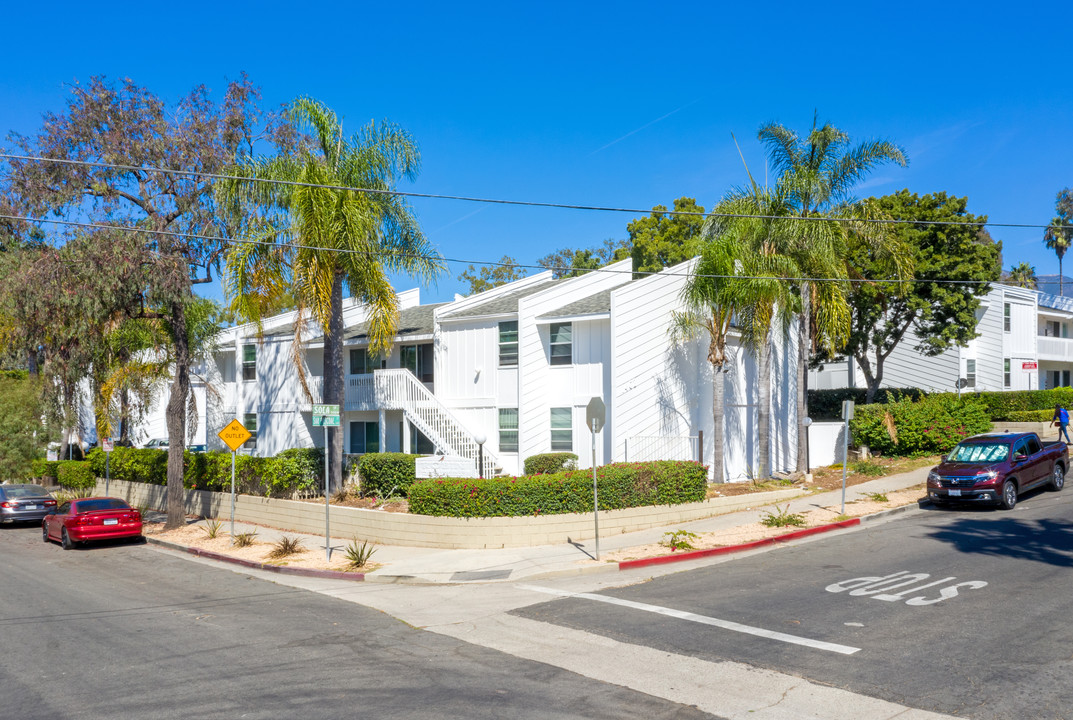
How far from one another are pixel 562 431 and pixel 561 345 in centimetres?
278

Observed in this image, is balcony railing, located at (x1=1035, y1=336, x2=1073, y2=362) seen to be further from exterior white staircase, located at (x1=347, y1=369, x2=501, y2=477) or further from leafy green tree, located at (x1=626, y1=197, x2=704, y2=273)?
exterior white staircase, located at (x1=347, y1=369, x2=501, y2=477)

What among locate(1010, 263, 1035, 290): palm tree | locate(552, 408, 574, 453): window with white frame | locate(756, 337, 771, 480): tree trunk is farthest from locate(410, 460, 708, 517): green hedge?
locate(1010, 263, 1035, 290): palm tree

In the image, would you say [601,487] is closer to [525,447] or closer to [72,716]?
[525,447]

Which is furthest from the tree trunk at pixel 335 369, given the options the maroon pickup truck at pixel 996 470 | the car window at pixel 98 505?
the maroon pickup truck at pixel 996 470

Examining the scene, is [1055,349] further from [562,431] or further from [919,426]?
[562,431]

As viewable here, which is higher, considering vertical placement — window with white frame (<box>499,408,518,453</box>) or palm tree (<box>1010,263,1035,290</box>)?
palm tree (<box>1010,263,1035,290</box>)

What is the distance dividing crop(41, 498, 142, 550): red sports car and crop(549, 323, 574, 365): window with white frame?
42.7 feet

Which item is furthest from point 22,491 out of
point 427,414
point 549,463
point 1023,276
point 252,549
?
point 1023,276

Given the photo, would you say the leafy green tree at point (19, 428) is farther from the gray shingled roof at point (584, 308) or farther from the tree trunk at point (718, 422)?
the tree trunk at point (718, 422)

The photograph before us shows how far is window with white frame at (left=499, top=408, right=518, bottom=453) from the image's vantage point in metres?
26.3

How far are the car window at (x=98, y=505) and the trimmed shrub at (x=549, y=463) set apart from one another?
36.8 feet

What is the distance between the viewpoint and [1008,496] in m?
19.5

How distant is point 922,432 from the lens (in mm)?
27641

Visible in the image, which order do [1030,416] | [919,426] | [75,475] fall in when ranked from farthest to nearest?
[1030,416] < [75,475] < [919,426]
